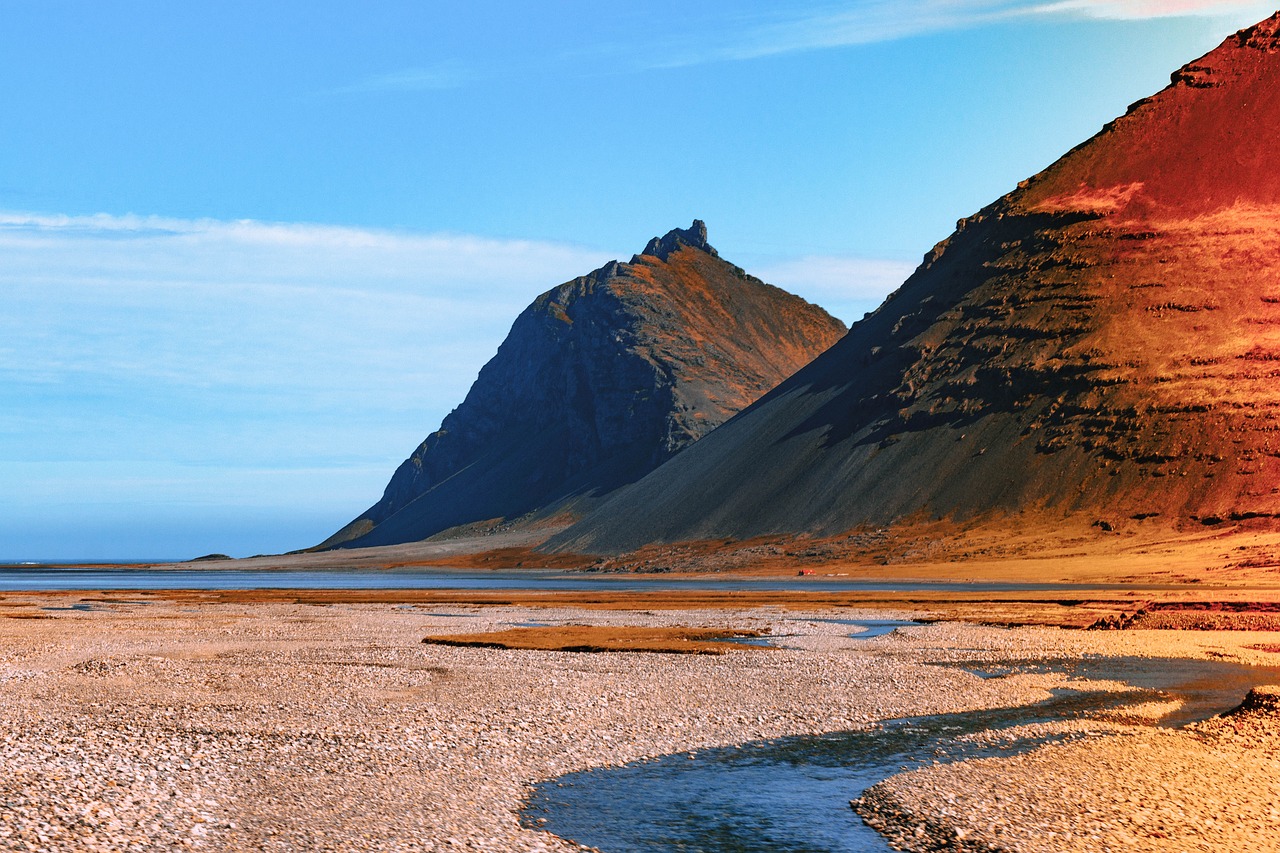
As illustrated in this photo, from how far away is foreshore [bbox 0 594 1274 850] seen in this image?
21.1 meters

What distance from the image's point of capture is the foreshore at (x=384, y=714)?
830 inches

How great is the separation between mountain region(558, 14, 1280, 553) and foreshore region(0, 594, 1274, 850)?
305 ft

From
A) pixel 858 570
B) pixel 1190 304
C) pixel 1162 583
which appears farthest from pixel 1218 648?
pixel 1190 304

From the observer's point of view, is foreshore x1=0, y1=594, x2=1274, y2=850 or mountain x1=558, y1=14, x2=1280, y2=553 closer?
foreshore x1=0, y1=594, x2=1274, y2=850

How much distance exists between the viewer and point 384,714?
33.3m

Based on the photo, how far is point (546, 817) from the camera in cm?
2223

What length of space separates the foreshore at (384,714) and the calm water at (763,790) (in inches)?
43.7

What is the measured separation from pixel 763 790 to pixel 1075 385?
148658 mm

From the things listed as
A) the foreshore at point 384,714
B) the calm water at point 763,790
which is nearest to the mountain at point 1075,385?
the foreshore at point 384,714

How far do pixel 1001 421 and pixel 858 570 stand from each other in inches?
1470

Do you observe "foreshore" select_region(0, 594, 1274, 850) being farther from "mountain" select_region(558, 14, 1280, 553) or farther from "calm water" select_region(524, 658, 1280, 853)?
"mountain" select_region(558, 14, 1280, 553)

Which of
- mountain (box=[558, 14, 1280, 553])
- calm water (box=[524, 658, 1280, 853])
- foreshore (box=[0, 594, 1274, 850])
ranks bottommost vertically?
calm water (box=[524, 658, 1280, 853])

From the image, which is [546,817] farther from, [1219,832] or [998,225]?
[998,225]

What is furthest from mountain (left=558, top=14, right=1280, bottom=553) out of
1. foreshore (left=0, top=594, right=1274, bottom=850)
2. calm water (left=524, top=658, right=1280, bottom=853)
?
calm water (left=524, top=658, right=1280, bottom=853)
